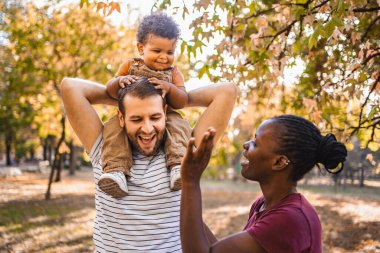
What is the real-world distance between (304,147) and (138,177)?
31.5 inches

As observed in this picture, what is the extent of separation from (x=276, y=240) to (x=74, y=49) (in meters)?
13.9

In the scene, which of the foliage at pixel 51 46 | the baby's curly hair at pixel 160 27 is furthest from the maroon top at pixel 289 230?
the foliage at pixel 51 46

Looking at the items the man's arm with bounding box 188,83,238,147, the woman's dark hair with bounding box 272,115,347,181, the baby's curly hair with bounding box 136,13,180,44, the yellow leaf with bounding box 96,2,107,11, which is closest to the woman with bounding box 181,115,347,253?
the woman's dark hair with bounding box 272,115,347,181

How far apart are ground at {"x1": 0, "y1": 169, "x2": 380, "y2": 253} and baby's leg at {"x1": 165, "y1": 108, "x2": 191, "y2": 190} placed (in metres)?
7.14

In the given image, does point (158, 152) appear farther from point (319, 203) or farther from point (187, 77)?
point (319, 203)

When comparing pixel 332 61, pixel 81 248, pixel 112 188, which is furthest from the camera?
pixel 81 248

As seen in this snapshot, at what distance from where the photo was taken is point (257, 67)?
4.87 meters

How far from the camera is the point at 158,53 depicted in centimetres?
276

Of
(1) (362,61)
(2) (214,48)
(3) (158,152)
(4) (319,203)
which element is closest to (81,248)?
(2) (214,48)

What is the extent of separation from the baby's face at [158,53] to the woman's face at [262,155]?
3.30 ft

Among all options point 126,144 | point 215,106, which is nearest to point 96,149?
point 126,144

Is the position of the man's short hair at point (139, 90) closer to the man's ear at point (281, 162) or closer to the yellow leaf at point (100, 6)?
the man's ear at point (281, 162)

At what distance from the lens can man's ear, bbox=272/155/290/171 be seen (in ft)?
6.22

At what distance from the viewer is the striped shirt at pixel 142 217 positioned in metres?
2.00
